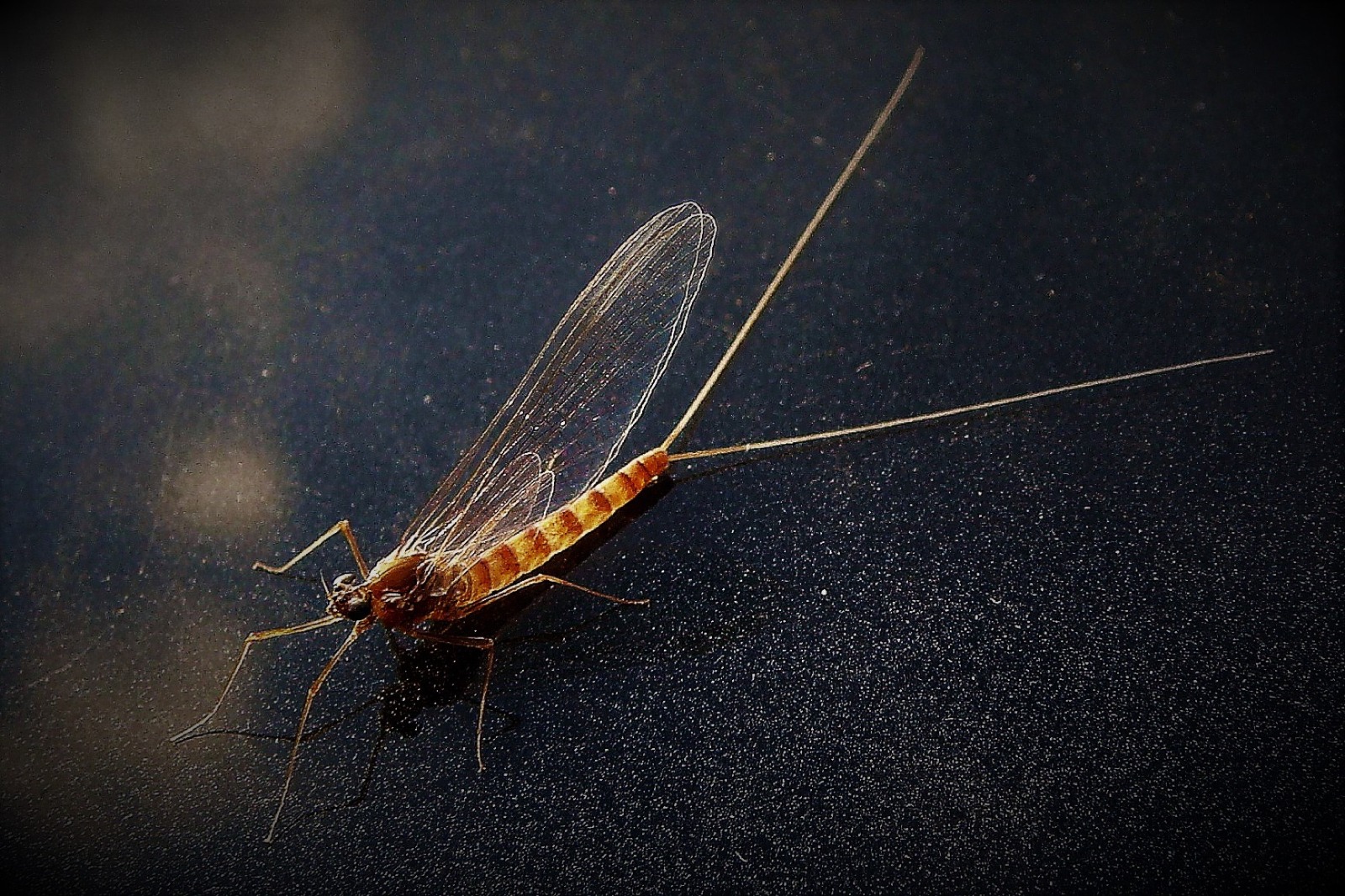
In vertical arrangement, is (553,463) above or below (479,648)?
above

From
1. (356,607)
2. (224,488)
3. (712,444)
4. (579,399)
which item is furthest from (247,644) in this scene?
(712,444)

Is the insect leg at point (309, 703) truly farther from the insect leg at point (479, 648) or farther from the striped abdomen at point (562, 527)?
the striped abdomen at point (562, 527)

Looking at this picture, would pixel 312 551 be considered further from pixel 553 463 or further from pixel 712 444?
pixel 712 444

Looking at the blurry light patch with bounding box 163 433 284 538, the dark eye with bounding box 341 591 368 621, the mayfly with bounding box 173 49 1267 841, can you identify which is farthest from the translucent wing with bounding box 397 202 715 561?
the blurry light patch with bounding box 163 433 284 538

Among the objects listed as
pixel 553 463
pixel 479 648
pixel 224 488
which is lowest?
pixel 479 648

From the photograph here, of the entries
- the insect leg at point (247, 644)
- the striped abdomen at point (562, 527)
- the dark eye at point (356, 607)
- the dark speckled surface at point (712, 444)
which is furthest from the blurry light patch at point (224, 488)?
the striped abdomen at point (562, 527)

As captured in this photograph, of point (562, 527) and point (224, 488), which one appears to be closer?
point (562, 527)
